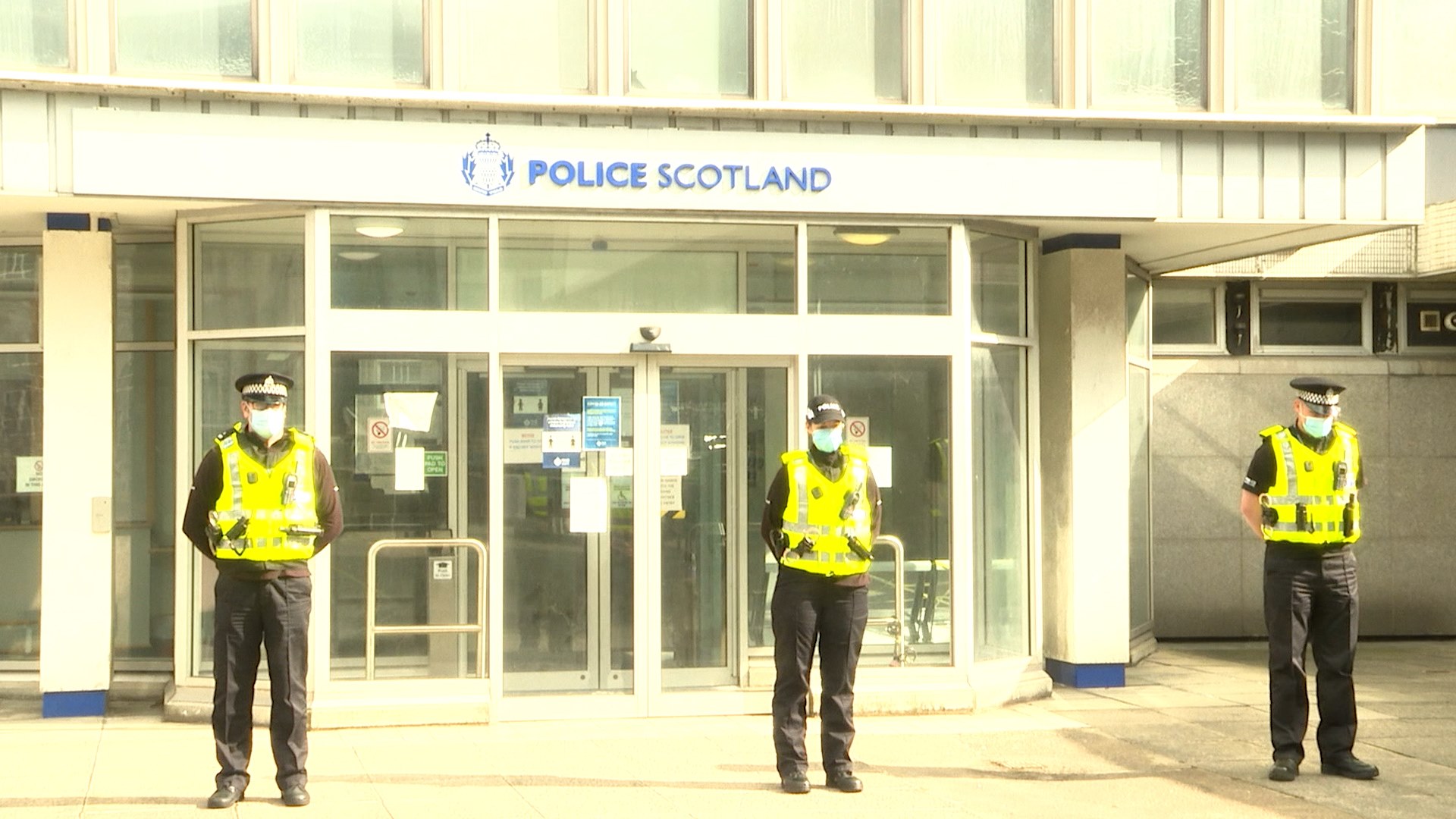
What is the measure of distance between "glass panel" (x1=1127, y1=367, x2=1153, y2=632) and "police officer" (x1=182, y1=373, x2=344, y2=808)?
7.61 m

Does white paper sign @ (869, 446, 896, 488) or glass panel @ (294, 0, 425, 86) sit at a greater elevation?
glass panel @ (294, 0, 425, 86)

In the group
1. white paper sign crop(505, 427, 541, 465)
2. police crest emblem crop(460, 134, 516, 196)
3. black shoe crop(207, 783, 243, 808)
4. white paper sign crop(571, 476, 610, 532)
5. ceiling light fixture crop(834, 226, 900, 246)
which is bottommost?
black shoe crop(207, 783, 243, 808)

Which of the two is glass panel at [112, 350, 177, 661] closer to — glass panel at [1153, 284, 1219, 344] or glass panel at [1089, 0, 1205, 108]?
glass panel at [1089, 0, 1205, 108]

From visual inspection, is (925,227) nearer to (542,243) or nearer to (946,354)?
(946,354)

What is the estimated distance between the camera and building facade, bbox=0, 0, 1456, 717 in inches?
433

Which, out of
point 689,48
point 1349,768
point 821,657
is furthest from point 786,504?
point 689,48

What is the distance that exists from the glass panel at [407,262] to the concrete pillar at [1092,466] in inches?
Answer: 173

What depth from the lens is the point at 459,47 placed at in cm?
1122

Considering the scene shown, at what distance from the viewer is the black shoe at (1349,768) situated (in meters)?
9.34

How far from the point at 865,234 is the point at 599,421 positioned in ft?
6.90

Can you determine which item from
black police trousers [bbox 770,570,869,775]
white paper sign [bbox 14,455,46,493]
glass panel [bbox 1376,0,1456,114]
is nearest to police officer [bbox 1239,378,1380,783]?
black police trousers [bbox 770,570,869,775]

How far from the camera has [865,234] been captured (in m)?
11.7

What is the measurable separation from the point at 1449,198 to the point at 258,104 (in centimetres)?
1052

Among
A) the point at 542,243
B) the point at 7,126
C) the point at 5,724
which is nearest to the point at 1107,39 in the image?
the point at 542,243
